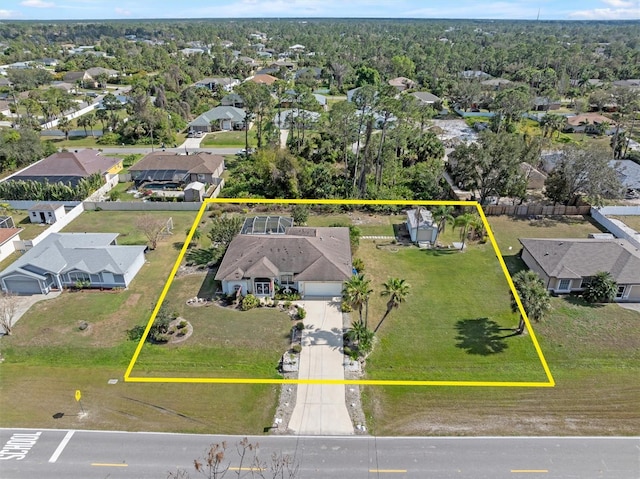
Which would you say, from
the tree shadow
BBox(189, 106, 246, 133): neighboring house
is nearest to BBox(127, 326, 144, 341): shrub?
the tree shadow

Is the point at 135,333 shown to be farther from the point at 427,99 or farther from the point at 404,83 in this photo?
the point at 404,83

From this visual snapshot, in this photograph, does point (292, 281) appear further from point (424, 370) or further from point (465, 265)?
point (465, 265)

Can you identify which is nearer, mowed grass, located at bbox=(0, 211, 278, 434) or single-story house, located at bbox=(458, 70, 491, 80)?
mowed grass, located at bbox=(0, 211, 278, 434)

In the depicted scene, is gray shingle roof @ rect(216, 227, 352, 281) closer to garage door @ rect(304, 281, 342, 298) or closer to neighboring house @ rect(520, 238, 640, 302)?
garage door @ rect(304, 281, 342, 298)

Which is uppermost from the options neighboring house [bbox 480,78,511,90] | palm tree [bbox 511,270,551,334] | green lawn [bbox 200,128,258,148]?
palm tree [bbox 511,270,551,334]

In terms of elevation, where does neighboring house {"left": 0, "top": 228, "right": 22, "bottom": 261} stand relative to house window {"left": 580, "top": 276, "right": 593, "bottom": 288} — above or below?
below

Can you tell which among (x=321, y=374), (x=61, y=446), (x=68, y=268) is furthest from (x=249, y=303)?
(x=68, y=268)
